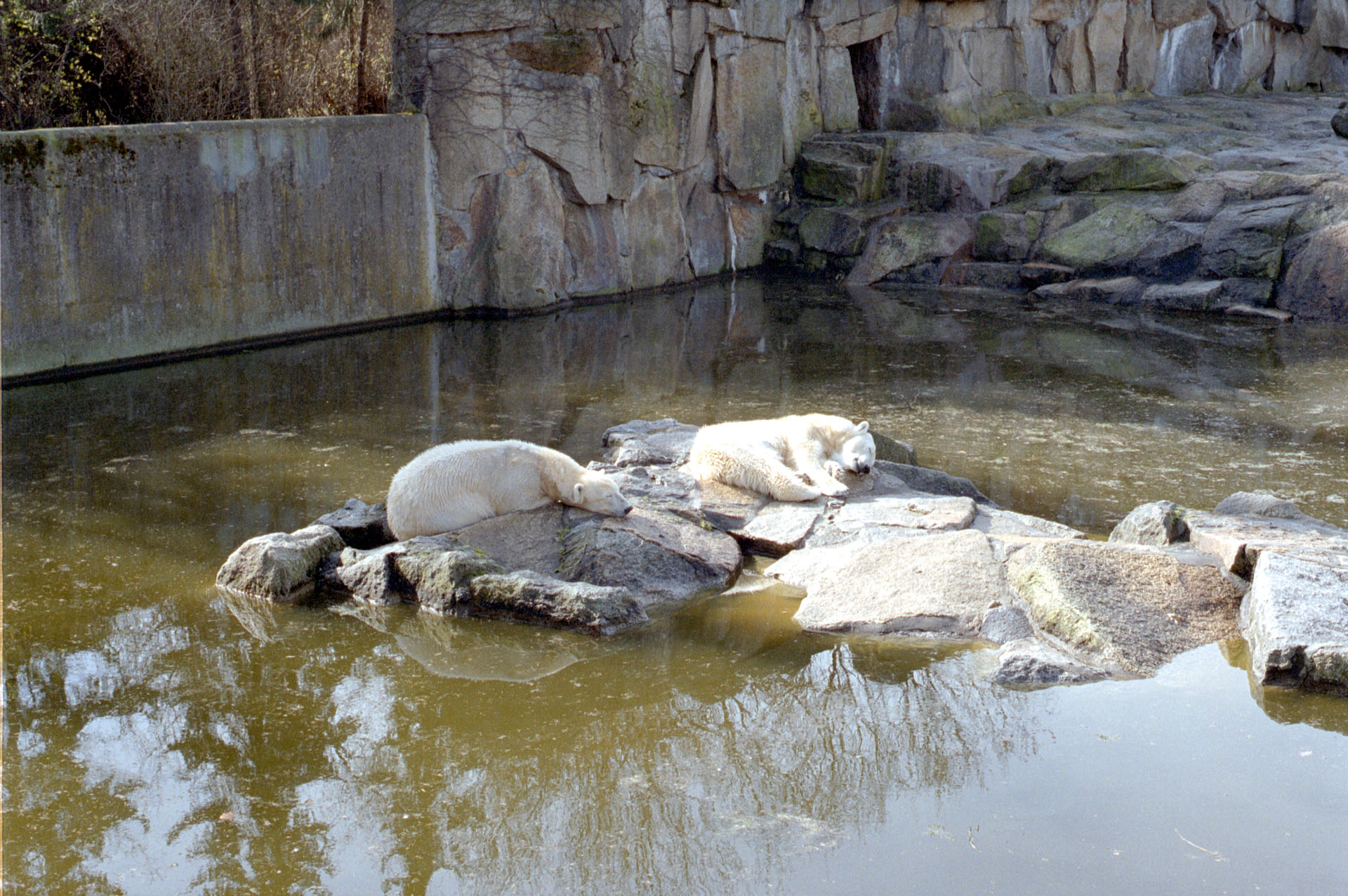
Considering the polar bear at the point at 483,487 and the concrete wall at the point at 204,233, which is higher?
the concrete wall at the point at 204,233

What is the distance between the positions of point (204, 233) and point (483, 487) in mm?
4564

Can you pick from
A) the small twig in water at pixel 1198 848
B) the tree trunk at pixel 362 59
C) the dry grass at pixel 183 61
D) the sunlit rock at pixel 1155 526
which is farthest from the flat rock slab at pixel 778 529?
the tree trunk at pixel 362 59

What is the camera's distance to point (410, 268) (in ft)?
32.4

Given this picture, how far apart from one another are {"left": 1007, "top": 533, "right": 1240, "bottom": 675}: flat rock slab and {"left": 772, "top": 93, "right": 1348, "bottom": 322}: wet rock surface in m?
7.11

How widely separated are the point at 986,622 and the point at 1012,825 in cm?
123

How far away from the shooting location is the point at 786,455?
5.61 metres

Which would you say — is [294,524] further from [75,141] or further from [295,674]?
[75,141]

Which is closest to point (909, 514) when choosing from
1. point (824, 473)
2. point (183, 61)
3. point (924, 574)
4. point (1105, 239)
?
point (824, 473)

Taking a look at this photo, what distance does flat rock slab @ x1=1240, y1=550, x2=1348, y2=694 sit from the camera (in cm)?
356

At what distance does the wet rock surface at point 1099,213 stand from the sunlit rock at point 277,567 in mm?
8873

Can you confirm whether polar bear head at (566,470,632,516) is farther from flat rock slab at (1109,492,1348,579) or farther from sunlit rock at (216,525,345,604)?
flat rock slab at (1109,492,1348,579)

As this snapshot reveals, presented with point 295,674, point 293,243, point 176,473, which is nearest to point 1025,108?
point 293,243

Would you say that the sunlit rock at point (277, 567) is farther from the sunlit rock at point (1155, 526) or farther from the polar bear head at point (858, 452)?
the sunlit rock at point (1155, 526)

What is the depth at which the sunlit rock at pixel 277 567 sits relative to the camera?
14.1 ft
